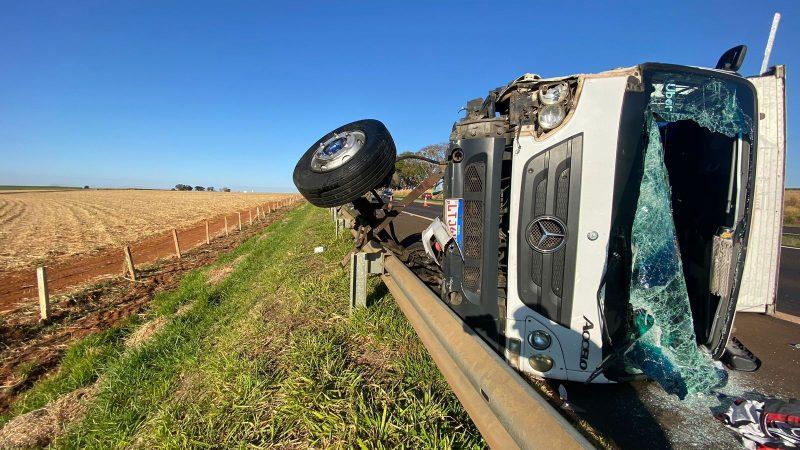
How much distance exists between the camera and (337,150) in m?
3.61

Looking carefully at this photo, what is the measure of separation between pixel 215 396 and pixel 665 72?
3784 millimetres

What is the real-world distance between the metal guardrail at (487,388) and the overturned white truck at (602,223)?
0.64 metres

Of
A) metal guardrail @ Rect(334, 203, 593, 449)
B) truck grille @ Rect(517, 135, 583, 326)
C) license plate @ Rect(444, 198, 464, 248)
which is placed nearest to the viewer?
metal guardrail @ Rect(334, 203, 593, 449)

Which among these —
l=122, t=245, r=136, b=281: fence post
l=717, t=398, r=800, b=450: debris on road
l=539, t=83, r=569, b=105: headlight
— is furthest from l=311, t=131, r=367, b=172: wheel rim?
l=122, t=245, r=136, b=281: fence post

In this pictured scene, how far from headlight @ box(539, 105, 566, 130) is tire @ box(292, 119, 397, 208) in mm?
1631

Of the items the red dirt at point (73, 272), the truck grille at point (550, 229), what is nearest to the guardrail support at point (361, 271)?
the truck grille at point (550, 229)

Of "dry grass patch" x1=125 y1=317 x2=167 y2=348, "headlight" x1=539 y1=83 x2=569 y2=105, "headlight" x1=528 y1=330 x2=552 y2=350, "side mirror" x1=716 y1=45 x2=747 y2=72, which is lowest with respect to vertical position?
"dry grass patch" x1=125 y1=317 x2=167 y2=348

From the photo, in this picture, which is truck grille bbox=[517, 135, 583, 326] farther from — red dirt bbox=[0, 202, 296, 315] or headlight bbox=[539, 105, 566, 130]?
red dirt bbox=[0, 202, 296, 315]

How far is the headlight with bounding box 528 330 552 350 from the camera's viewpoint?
7.97ft

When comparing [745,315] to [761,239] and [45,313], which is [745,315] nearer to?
[761,239]

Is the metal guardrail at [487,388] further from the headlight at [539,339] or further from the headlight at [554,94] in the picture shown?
the headlight at [554,94]

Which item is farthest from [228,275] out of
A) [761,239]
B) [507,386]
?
[761,239]

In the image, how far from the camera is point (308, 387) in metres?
2.28

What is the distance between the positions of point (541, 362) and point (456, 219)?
46.0 inches
